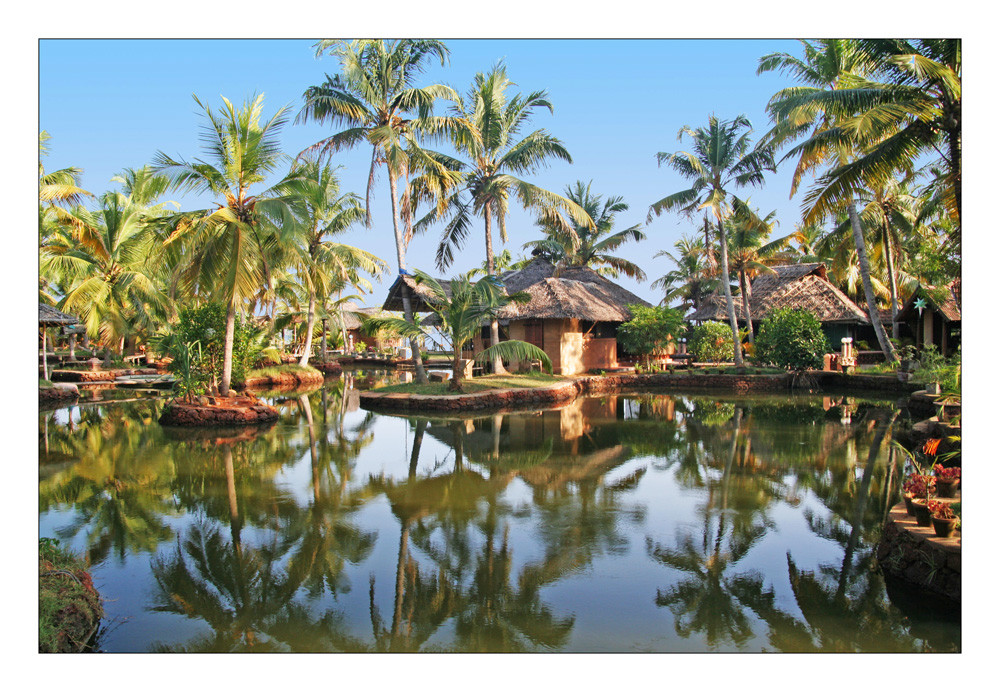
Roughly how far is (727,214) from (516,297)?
8.24 meters

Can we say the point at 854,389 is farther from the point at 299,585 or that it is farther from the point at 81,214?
the point at 81,214

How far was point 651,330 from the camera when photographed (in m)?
20.9

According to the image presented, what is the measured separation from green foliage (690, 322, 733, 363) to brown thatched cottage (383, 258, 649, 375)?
274 centimetres

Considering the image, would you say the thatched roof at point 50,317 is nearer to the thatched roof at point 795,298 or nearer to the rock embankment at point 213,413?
the rock embankment at point 213,413

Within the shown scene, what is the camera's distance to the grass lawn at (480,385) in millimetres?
14797

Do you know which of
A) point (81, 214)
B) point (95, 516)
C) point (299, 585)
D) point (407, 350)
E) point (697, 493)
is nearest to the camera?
point (299, 585)

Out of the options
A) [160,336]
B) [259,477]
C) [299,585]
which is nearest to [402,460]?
[259,477]

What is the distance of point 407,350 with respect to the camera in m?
32.1

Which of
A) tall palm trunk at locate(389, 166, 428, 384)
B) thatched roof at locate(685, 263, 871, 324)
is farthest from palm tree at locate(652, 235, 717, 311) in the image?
tall palm trunk at locate(389, 166, 428, 384)

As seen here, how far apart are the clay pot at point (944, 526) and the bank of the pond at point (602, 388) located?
1033cm

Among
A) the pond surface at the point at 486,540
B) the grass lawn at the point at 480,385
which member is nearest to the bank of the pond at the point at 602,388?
the grass lawn at the point at 480,385

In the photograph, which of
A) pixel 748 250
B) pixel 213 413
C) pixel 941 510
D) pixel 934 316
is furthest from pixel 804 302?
pixel 941 510

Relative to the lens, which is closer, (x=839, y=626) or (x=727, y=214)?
(x=839, y=626)

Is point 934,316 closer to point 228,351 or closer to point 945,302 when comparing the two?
→ point 945,302
